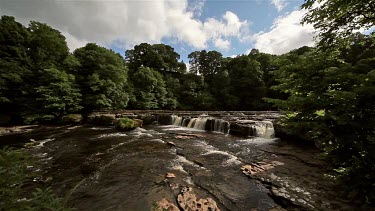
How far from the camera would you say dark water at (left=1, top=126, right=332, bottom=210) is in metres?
4.32

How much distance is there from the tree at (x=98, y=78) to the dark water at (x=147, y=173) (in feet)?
37.0

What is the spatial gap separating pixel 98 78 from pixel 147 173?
17699mm

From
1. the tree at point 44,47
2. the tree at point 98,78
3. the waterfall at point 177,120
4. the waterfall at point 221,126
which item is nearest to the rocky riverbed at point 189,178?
the waterfall at point 221,126

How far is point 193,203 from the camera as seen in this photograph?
13.5ft

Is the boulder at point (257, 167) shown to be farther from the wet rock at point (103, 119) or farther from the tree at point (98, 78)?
the tree at point (98, 78)

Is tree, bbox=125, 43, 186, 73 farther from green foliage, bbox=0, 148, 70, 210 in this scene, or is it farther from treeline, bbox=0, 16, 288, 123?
green foliage, bbox=0, 148, 70, 210

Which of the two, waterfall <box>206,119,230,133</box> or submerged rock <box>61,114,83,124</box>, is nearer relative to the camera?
waterfall <box>206,119,230,133</box>

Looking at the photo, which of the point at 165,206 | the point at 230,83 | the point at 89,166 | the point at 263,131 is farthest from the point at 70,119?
the point at 230,83

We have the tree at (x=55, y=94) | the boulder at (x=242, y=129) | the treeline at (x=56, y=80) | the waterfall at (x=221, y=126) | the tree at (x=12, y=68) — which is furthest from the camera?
the treeline at (x=56, y=80)

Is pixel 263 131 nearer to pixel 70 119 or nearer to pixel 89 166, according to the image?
pixel 89 166

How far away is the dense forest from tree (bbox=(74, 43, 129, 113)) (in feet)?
0.37

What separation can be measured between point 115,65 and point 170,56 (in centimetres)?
2713

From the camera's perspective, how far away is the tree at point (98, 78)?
20.0m

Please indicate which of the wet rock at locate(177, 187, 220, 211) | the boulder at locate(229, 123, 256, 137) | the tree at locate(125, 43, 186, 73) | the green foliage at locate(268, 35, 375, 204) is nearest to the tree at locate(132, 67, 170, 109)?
the tree at locate(125, 43, 186, 73)
